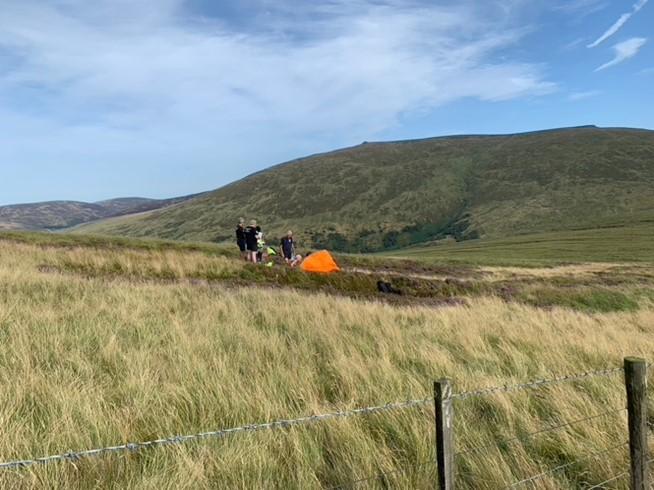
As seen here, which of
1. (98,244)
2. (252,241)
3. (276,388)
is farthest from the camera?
(98,244)

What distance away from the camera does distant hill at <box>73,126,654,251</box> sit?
127 m

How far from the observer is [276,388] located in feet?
17.4

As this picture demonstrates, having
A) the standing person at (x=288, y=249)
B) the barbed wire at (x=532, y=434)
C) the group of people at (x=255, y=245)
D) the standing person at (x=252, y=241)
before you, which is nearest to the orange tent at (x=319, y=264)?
the group of people at (x=255, y=245)

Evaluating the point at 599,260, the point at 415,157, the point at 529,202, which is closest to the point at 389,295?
the point at 599,260

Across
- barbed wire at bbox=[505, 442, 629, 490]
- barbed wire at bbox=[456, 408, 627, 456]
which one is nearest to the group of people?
barbed wire at bbox=[456, 408, 627, 456]

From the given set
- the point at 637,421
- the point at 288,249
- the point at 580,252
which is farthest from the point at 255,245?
the point at 580,252

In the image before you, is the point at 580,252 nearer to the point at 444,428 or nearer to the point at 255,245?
the point at 255,245

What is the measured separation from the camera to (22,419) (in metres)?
3.98

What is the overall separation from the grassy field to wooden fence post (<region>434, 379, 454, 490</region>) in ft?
2.61

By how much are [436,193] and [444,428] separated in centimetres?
15917

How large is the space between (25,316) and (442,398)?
6.96 metres

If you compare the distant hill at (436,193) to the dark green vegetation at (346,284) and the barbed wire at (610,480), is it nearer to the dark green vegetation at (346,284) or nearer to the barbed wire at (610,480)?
the dark green vegetation at (346,284)

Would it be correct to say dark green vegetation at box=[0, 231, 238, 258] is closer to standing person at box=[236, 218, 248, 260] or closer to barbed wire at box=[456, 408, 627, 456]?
standing person at box=[236, 218, 248, 260]

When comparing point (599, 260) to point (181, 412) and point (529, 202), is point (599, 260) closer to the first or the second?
point (181, 412)
